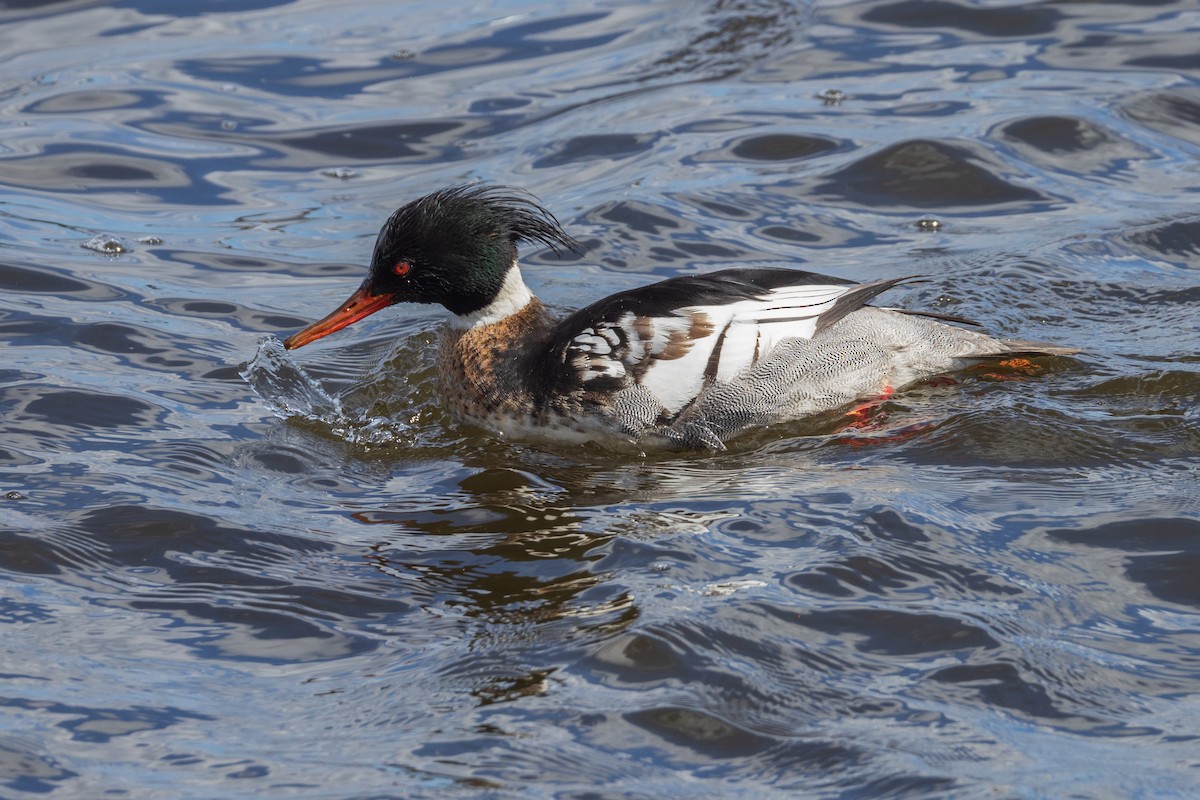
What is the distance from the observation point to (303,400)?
26.3 ft

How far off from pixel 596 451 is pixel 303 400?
1796 millimetres

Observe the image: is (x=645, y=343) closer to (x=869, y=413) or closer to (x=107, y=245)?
(x=869, y=413)

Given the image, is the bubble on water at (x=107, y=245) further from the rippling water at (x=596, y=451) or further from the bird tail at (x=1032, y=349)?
the bird tail at (x=1032, y=349)

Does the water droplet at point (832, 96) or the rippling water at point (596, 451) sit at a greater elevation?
the water droplet at point (832, 96)

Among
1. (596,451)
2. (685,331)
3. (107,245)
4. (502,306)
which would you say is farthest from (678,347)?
(107,245)

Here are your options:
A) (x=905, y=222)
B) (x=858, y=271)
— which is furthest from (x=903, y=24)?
(x=858, y=271)

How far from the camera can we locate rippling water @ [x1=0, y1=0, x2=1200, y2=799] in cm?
476

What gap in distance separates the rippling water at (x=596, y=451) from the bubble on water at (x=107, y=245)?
7 cm

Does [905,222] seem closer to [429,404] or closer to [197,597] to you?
[429,404]

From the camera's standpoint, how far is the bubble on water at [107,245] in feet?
33.0

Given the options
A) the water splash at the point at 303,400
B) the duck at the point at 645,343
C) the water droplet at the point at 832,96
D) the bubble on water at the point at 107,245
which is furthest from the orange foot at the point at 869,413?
the bubble on water at the point at 107,245

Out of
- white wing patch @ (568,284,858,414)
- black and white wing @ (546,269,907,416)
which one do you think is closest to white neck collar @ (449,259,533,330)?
black and white wing @ (546,269,907,416)

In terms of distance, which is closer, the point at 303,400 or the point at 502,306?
the point at 502,306

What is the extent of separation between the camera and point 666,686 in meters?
4.95
